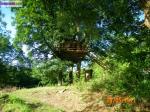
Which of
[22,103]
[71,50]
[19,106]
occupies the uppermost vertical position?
[71,50]

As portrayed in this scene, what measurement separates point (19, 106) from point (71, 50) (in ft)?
63.3

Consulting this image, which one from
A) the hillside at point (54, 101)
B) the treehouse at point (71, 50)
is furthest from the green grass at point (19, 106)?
the treehouse at point (71, 50)

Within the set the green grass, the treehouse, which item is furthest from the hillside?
the treehouse

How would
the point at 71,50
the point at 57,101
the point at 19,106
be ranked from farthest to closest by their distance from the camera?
the point at 71,50 < the point at 57,101 < the point at 19,106

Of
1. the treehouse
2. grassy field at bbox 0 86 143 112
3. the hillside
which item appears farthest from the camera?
the treehouse

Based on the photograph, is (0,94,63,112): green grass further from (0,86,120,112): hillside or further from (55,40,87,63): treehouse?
(55,40,87,63): treehouse

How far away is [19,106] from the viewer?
13781 mm

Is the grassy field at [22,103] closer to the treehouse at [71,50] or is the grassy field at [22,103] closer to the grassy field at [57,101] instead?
the grassy field at [57,101]

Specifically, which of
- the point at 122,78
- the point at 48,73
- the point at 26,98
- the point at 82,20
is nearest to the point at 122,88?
the point at 122,78

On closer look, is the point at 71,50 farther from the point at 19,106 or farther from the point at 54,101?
the point at 19,106

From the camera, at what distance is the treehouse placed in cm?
3328

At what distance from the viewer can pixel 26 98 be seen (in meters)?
15.2

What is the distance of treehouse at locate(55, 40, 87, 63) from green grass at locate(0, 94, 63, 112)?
58.0ft

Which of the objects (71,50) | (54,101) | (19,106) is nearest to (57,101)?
(54,101)
